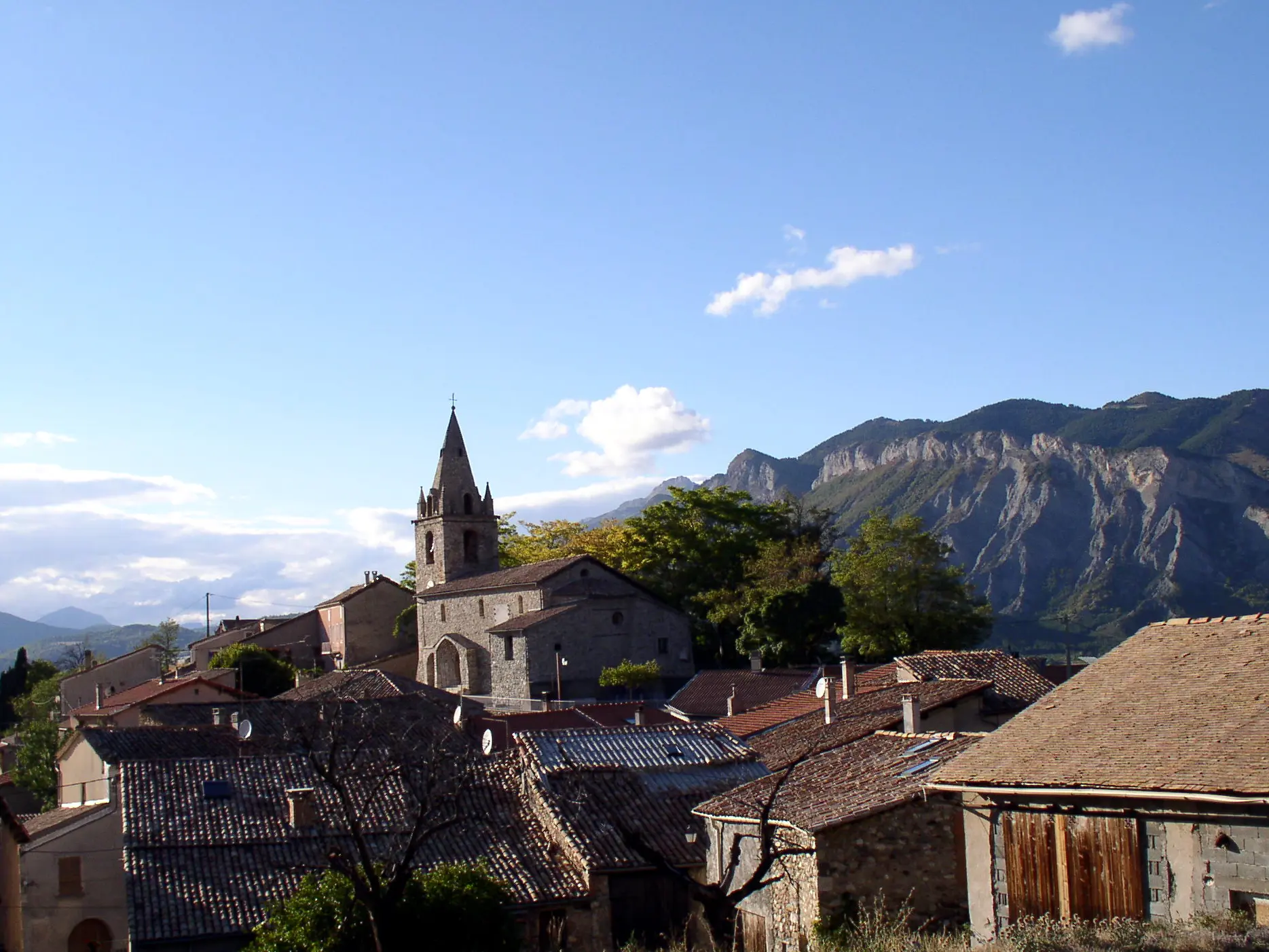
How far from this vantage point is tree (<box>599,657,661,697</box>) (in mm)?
50000

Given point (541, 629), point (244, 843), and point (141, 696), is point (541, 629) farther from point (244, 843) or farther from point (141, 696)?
point (244, 843)

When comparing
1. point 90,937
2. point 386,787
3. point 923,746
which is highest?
point 923,746

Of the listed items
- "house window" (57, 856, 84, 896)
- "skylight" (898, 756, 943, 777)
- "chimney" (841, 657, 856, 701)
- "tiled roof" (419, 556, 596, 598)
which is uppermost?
"tiled roof" (419, 556, 596, 598)

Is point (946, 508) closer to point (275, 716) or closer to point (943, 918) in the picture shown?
point (275, 716)

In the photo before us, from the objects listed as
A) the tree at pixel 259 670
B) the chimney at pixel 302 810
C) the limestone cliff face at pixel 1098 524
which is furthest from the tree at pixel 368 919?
the limestone cliff face at pixel 1098 524

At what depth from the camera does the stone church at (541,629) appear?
5134 centimetres

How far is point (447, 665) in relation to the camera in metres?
59.0

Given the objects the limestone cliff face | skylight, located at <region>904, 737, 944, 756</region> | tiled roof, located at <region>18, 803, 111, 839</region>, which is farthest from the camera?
the limestone cliff face

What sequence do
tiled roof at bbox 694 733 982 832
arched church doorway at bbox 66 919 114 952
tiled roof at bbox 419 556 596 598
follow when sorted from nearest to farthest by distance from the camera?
tiled roof at bbox 694 733 982 832 < arched church doorway at bbox 66 919 114 952 < tiled roof at bbox 419 556 596 598

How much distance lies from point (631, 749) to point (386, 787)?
484 centimetres

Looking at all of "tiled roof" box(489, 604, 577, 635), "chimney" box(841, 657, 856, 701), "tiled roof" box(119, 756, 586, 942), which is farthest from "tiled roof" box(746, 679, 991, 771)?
"tiled roof" box(489, 604, 577, 635)

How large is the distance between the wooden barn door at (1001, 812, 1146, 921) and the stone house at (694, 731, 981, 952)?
1.91 meters

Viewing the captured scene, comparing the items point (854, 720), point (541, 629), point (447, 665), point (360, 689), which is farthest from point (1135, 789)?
point (447, 665)

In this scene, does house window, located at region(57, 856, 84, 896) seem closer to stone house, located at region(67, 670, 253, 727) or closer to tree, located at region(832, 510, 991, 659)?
stone house, located at region(67, 670, 253, 727)
